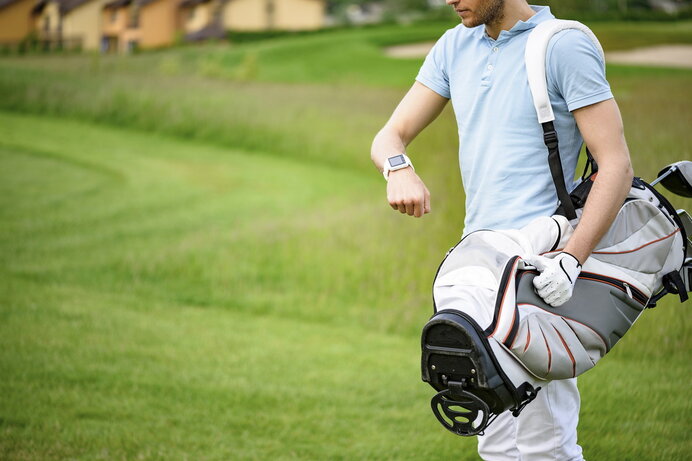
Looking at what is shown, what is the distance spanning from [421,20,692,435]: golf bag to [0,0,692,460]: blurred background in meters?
2.02

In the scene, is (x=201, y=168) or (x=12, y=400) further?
(x=201, y=168)

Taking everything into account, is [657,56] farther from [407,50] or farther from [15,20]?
[15,20]

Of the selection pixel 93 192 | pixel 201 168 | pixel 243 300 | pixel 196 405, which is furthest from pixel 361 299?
pixel 201 168

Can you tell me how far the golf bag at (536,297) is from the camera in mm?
2008

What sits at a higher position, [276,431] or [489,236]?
[489,236]

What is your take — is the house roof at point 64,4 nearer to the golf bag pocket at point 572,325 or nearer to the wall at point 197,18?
the wall at point 197,18

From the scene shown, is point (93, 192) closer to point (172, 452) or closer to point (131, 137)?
point (131, 137)

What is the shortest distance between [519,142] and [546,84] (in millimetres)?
179

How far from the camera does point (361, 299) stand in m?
6.94

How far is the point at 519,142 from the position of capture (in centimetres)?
232

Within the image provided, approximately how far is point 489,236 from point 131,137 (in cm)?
1178

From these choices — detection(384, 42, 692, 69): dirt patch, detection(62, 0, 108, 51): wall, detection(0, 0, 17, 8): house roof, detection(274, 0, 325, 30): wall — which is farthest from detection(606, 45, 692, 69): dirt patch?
detection(0, 0, 17, 8): house roof

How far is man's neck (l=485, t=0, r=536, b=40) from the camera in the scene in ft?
7.65

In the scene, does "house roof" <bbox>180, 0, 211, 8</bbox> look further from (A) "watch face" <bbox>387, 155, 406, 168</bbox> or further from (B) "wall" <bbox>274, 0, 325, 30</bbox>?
(A) "watch face" <bbox>387, 155, 406, 168</bbox>
